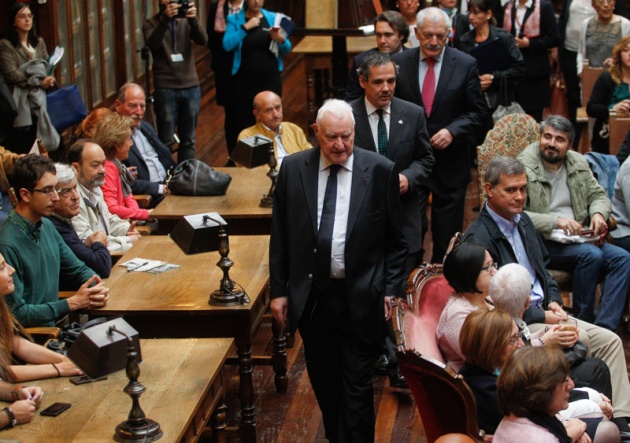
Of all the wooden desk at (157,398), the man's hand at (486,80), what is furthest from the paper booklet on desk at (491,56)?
the wooden desk at (157,398)

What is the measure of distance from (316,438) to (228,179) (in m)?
1.93

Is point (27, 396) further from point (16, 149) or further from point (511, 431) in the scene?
point (16, 149)

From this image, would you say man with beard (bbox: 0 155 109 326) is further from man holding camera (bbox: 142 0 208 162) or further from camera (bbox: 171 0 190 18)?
camera (bbox: 171 0 190 18)

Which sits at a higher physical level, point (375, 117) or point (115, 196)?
point (375, 117)

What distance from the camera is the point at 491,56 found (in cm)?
845

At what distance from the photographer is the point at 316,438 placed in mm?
5434

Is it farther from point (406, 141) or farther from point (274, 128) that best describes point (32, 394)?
point (274, 128)

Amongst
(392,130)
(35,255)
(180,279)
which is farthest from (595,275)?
(35,255)

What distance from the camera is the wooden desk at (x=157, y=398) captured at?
3.82 meters

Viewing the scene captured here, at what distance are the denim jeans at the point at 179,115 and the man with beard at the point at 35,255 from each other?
403cm

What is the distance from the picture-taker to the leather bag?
26.1 feet

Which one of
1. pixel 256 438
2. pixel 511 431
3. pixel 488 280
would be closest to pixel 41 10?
pixel 256 438

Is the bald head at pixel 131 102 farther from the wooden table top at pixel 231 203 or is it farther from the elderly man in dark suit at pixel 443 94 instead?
the elderly man in dark suit at pixel 443 94

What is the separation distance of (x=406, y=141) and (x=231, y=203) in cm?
131
